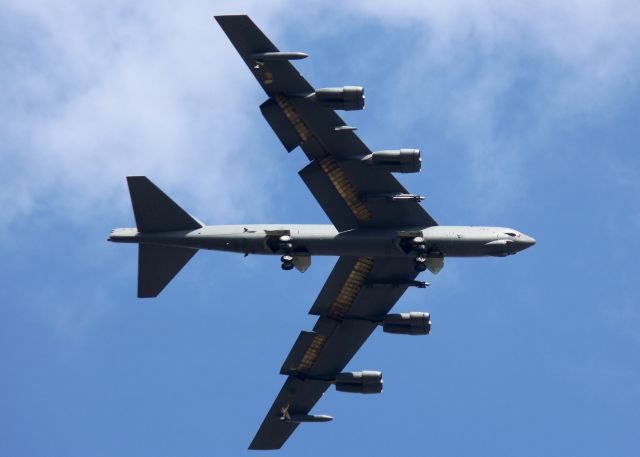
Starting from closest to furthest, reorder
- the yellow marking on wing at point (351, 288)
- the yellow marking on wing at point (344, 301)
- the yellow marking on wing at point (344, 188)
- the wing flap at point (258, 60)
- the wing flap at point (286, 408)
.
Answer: the wing flap at point (258, 60) → the yellow marking on wing at point (344, 188) → the yellow marking on wing at point (351, 288) → the yellow marking on wing at point (344, 301) → the wing flap at point (286, 408)

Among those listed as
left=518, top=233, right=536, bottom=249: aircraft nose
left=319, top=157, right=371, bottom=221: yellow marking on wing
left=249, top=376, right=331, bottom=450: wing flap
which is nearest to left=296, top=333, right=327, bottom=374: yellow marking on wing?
left=249, top=376, right=331, bottom=450: wing flap

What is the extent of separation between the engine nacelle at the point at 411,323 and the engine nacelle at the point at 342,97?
16.5m

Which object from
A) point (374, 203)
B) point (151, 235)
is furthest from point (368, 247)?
point (151, 235)

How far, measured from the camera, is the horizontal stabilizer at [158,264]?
8000 centimetres

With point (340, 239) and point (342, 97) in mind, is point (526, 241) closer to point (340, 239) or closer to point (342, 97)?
point (340, 239)

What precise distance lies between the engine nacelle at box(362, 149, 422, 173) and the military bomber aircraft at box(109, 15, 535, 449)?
0.19 ft

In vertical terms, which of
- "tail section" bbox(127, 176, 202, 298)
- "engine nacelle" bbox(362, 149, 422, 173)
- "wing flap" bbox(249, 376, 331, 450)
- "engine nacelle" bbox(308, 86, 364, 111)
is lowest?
"wing flap" bbox(249, 376, 331, 450)

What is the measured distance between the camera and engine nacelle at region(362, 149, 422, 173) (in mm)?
75250

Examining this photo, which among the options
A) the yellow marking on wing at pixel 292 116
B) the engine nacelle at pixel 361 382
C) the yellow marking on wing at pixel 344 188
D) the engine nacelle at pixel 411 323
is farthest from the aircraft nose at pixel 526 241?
the engine nacelle at pixel 361 382

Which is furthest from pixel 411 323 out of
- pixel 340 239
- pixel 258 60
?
pixel 258 60

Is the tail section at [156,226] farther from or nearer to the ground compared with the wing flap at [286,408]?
farther from the ground

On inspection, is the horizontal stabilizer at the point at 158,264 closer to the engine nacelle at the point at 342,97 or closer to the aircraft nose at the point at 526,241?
the engine nacelle at the point at 342,97

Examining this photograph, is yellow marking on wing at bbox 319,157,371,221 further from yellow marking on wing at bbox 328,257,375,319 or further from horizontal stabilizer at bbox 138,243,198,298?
horizontal stabilizer at bbox 138,243,198,298

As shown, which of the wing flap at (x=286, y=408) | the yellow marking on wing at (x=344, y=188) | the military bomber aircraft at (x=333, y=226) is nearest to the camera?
the military bomber aircraft at (x=333, y=226)
